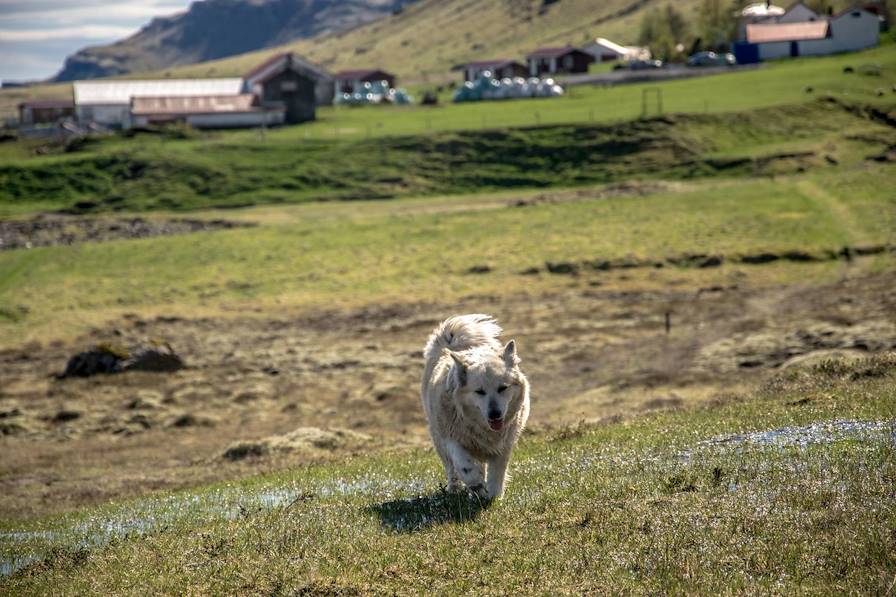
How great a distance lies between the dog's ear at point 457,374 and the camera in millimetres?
14328

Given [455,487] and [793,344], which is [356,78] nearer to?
[793,344]

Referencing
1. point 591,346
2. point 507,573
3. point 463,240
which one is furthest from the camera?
point 463,240

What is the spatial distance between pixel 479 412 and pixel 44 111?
130 meters

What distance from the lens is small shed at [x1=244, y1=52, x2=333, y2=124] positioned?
4267 inches

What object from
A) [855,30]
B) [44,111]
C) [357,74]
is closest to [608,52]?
[357,74]

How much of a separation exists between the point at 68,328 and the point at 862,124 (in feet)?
177

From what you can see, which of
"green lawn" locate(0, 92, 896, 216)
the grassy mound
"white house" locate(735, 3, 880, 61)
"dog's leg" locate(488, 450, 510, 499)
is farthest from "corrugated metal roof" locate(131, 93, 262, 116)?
"dog's leg" locate(488, 450, 510, 499)

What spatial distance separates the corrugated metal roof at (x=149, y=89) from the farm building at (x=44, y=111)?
160 inches

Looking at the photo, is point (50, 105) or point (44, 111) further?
point (44, 111)

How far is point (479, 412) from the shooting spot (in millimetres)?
14477

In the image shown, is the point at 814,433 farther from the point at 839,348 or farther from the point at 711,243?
the point at 711,243

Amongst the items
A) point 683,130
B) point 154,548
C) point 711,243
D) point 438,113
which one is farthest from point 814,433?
point 438,113

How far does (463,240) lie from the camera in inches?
2228

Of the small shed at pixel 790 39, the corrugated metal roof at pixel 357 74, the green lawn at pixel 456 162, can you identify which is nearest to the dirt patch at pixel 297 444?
the green lawn at pixel 456 162
